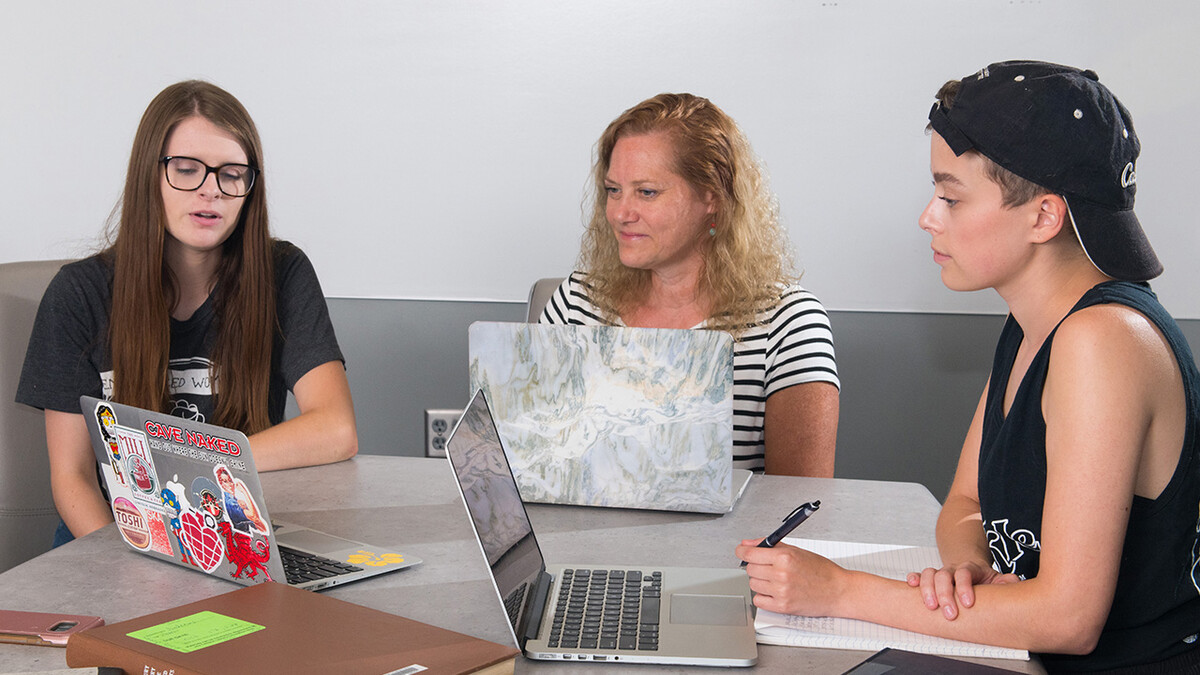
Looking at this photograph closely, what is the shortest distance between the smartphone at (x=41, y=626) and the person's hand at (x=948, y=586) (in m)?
0.76

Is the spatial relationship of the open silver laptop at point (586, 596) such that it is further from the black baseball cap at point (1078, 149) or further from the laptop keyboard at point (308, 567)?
the black baseball cap at point (1078, 149)

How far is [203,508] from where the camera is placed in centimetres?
105

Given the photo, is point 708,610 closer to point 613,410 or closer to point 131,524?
point 613,410

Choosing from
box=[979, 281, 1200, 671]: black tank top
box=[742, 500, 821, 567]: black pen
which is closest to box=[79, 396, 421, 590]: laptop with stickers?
box=[742, 500, 821, 567]: black pen

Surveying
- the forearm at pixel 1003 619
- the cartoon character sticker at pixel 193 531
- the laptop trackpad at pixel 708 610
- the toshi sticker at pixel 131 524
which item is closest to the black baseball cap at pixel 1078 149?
the forearm at pixel 1003 619

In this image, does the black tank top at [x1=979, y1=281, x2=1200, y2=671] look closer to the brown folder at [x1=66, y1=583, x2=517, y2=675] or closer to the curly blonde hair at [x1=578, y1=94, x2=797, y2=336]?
the brown folder at [x1=66, y1=583, x2=517, y2=675]

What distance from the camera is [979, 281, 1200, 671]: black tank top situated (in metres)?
0.97

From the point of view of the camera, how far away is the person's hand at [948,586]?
0.92m

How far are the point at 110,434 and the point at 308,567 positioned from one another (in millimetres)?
281

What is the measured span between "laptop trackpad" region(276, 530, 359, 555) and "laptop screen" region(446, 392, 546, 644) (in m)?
0.24

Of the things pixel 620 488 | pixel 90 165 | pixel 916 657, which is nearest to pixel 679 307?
pixel 620 488

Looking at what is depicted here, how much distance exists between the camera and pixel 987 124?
0.99 metres

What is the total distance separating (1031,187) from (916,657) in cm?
47

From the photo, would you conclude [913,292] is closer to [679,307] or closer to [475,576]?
[679,307]
